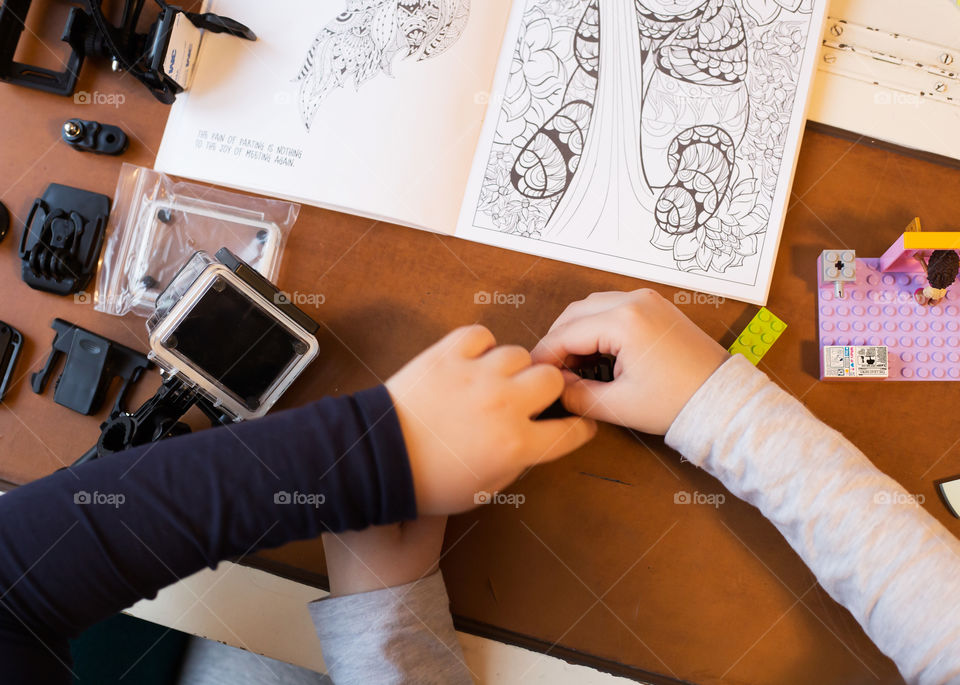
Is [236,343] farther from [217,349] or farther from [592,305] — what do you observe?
[592,305]

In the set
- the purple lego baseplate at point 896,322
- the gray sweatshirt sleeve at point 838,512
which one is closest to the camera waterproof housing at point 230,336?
the gray sweatshirt sleeve at point 838,512

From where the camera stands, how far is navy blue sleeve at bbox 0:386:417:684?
0.55 meters

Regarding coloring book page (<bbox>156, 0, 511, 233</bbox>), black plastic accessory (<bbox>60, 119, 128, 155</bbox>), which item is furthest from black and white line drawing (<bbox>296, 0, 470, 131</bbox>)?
black plastic accessory (<bbox>60, 119, 128, 155</bbox>)

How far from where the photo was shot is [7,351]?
2.48 feet

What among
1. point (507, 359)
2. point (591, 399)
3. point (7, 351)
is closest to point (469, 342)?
point (507, 359)

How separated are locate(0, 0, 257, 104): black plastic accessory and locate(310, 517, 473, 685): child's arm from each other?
59 cm

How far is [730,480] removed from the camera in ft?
2.20

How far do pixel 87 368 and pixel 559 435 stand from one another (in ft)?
1.84

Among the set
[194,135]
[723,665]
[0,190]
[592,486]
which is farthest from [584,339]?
[0,190]

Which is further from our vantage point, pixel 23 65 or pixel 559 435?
pixel 23 65

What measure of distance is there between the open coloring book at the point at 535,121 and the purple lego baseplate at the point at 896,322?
99 mm

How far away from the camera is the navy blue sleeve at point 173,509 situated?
0.55 meters

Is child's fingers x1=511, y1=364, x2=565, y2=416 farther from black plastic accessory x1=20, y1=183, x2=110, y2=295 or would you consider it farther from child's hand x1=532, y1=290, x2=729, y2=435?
black plastic accessory x1=20, y1=183, x2=110, y2=295

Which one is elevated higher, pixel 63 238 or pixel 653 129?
pixel 653 129
